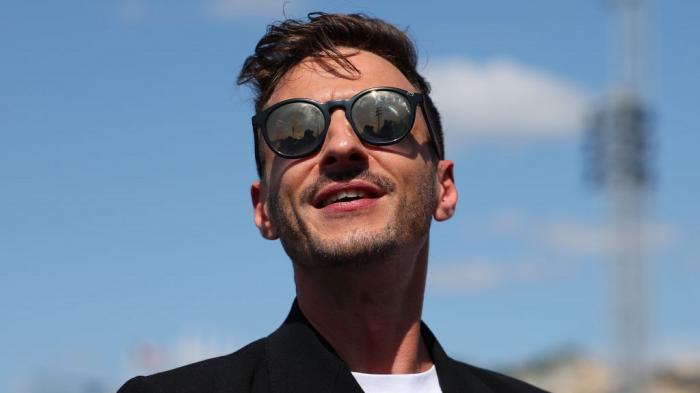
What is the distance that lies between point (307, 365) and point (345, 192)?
586 mm

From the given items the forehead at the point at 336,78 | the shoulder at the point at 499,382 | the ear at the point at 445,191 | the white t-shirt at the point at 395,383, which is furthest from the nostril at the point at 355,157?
the shoulder at the point at 499,382

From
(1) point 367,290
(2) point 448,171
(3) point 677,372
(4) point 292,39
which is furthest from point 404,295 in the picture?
(3) point 677,372

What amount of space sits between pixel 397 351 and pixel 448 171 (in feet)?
2.55

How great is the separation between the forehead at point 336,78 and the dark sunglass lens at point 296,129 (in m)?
0.07

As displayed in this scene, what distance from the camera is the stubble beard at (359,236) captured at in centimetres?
428

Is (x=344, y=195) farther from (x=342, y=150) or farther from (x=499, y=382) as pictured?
(x=499, y=382)

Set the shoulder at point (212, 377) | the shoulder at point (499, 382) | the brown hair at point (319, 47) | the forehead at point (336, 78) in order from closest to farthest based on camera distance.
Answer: the shoulder at point (212, 377) < the forehead at point (336, 78) < the brown hair at point (319, 47) < the shoulder at point (499, 382)

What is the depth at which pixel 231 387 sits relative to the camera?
4.25m

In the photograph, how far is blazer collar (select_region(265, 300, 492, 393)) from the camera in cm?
429

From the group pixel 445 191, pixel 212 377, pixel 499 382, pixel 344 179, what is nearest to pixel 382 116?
pixel 344 179

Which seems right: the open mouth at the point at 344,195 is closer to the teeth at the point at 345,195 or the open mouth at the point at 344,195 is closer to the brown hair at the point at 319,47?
the teeth at the point at 345,195

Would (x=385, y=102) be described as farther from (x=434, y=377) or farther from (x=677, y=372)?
(x=677, y=372)

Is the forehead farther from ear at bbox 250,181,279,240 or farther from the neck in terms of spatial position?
the neck

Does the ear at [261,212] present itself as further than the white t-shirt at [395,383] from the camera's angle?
Yes
